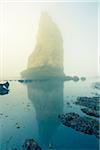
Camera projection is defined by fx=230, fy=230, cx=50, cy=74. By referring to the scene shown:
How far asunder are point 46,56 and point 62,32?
0.51 metres

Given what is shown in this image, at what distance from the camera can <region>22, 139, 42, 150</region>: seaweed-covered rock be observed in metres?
2.05

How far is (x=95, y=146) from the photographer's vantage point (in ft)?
7.16

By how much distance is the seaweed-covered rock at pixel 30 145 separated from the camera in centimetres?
205

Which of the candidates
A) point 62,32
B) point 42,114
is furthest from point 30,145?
point 62,32

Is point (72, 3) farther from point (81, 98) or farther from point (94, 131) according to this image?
point (94, 131)

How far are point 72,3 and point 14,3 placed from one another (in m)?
0.60

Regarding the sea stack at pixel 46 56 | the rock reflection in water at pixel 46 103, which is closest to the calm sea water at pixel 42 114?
the rock reflection in water at pixel 46 103

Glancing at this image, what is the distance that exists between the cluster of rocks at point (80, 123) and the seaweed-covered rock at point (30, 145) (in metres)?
0.46

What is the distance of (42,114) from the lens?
255 cm

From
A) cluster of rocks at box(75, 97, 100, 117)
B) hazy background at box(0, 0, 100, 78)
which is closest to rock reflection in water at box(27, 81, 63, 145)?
cluster of rocks at box(75, 97, 100, 117)

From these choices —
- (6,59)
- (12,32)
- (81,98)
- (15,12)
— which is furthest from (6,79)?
(81,98)

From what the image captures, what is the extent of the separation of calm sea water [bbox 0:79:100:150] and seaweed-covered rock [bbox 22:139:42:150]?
0.04m

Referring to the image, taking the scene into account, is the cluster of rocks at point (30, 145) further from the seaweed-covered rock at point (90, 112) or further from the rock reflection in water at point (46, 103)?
the seaweed-covered rock at point (90, 112)

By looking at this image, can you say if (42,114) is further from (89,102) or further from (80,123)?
(89,102)
